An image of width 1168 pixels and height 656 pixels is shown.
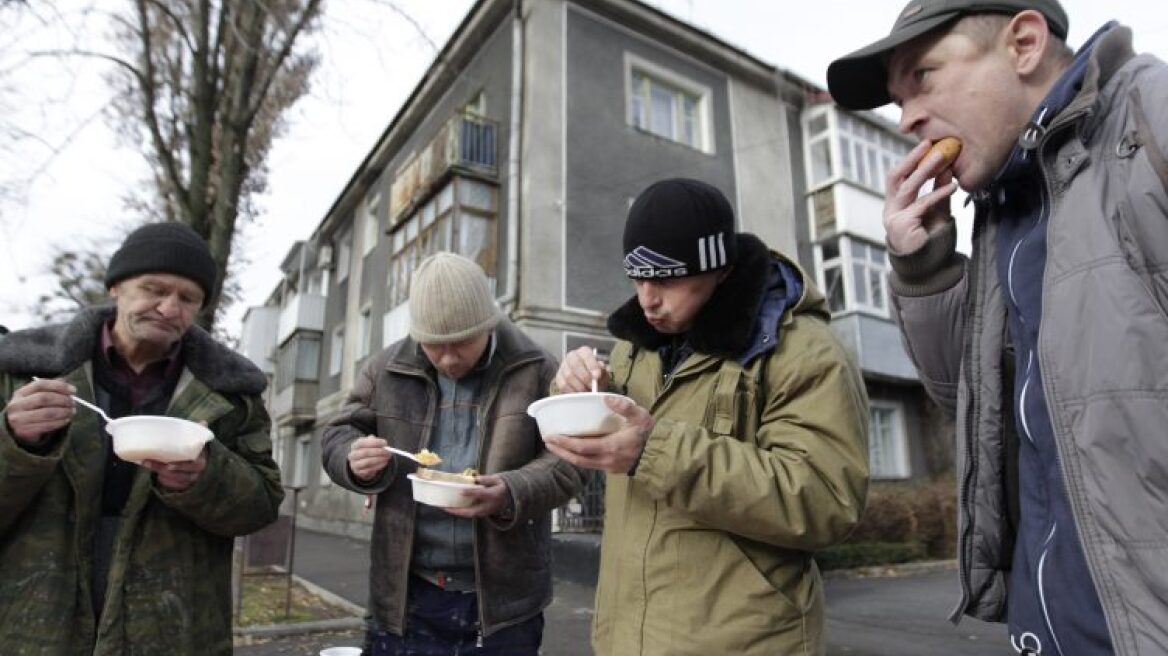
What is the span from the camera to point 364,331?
749 inches

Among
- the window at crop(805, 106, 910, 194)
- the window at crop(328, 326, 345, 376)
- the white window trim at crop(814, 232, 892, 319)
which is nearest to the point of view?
the white window trim at crop(814, 232, 892, 319)

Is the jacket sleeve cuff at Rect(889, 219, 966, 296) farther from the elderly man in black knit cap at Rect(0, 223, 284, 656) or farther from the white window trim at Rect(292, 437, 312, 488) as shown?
the white window trim at Rect(292, 437, 312, 488)

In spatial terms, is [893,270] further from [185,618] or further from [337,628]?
[337,628]

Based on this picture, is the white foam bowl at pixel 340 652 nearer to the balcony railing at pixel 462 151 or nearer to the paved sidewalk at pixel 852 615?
the paved sidewalk at pixel 852 615

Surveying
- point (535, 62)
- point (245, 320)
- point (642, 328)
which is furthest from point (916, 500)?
point (245, 320)

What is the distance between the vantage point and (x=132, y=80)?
18.2ft

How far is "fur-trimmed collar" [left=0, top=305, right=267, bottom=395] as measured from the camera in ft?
6.57

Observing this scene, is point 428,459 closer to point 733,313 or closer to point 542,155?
point 733,313

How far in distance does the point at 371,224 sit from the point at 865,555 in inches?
606

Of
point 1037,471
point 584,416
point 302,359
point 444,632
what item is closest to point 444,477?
point 444,632

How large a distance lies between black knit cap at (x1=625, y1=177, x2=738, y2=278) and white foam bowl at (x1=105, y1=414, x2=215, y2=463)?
1264mm

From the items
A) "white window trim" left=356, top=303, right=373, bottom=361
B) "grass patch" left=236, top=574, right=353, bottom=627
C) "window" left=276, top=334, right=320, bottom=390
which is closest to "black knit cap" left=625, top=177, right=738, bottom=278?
"grass patch" left=236, top=574, right=353, bottom=627

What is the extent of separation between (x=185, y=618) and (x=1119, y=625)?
7.39 ft

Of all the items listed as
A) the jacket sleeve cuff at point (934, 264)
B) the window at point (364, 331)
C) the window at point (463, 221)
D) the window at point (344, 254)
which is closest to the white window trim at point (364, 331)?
the window at point (364, 331)
